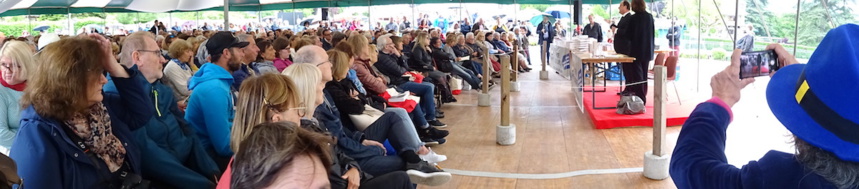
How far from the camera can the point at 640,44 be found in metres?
7.30

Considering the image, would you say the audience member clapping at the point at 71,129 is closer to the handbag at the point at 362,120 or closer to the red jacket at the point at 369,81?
the handbag at the point at 362,120

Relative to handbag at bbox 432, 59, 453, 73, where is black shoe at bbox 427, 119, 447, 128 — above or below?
below

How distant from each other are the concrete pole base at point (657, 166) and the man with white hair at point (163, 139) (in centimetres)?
269

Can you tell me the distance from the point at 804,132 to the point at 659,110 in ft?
10.8

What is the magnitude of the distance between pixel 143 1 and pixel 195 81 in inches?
855

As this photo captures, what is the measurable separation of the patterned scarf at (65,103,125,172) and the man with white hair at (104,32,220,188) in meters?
0.21

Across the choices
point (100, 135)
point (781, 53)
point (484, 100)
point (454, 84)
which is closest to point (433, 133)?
point (484, 100)

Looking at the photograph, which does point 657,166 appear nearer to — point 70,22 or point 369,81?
point 369,81

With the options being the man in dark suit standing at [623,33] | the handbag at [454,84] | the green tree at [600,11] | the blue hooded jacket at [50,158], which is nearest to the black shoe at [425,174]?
the blue hooded jacket at [50,158]

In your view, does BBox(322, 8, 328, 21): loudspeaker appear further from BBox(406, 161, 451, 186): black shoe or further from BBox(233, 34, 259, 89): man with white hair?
BBox(406, 161, 451, 186): black shoe

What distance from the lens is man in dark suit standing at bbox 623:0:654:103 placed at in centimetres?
718

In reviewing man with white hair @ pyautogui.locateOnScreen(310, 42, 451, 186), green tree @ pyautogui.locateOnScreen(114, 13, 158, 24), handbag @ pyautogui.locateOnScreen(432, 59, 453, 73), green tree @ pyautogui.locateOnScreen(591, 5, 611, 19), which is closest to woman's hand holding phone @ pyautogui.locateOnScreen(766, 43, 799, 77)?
man with white hair @ pyautogui.locateOnScreen(310, 42, 451, 186)

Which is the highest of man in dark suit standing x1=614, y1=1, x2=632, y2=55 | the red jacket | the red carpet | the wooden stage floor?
man in dark suit standing x1=614, y1=1, x2=632, y2=55

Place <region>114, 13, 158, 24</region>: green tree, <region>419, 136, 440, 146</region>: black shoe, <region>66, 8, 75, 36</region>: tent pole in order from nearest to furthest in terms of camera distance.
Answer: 1. <region>419, 136, 440, 146</region>: black shoe
2. <region>66, 8, 75, 36</region>: tent pole
3. <region>114, 13, 158, 24</region>: green tree
